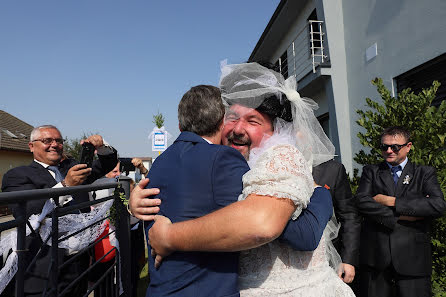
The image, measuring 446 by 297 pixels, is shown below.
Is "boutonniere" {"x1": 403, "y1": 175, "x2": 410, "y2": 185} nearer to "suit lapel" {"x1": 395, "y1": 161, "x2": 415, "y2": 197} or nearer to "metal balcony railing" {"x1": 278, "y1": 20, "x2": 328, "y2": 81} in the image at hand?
"suit lapel" {"x1": 395, "y1": 161, "x2": 415, "y2": 197}

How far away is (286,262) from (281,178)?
0.44m

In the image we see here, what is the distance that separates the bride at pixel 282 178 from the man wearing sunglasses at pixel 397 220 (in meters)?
1.38

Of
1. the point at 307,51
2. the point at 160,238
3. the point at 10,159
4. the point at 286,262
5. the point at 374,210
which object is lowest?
the point at 374,210

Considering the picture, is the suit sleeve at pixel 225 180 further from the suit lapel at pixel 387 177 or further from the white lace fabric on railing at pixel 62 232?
the suit lapel at pixel 387 177

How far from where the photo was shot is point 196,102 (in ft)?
4.65

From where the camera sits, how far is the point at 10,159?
73.3 feet

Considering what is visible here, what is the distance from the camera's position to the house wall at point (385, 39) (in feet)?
16.6

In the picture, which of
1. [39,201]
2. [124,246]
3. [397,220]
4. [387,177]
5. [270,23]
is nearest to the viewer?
[39,201]

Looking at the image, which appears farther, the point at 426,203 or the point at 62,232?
the point at 426,203

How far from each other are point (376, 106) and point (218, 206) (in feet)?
10.4

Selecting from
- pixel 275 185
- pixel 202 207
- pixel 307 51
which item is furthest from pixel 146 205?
pixel 307 51

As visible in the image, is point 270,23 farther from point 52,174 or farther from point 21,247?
point 21,247

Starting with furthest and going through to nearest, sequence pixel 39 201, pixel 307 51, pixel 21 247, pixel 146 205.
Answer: pixel 307 51, pixel 39 201, pixel 21 247, pixel 146 205

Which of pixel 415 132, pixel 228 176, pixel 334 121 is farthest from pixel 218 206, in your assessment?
pixel 334 121
